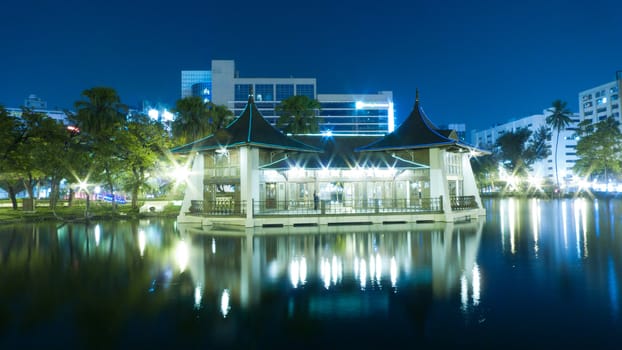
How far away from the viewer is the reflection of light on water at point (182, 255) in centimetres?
1259

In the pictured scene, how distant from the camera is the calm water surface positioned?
6.70 metres

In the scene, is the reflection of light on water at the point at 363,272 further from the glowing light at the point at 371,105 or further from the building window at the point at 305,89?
the glowing light at the point at 371,105

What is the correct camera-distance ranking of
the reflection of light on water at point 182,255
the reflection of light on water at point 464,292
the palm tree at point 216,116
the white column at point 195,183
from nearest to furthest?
the reflection of light on water at point 464,292 → the reflection of light on water at point 182,255 → the white column at point 195,183 → the palm tree at point 216,116

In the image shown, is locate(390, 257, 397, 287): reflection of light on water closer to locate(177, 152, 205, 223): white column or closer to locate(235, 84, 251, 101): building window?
locate(177, 152, 205, 223): white column

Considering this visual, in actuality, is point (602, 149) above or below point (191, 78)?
below

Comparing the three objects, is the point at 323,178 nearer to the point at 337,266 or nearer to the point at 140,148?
the point at 140,148

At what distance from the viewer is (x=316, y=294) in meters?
9.20

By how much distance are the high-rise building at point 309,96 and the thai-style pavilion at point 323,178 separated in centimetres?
7845

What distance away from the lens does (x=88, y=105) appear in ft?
117

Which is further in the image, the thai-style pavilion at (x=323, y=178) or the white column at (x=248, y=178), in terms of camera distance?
the thai-style pavilion at (x=323, y=178)

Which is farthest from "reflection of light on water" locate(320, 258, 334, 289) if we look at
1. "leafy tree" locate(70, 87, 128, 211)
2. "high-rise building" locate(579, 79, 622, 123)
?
"high-rise building" locate(579, 79, 622, 123)

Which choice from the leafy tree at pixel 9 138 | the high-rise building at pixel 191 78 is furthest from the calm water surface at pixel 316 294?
the high-rise building at pixel 191 78

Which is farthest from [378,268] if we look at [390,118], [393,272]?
[390,118]

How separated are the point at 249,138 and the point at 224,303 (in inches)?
636
